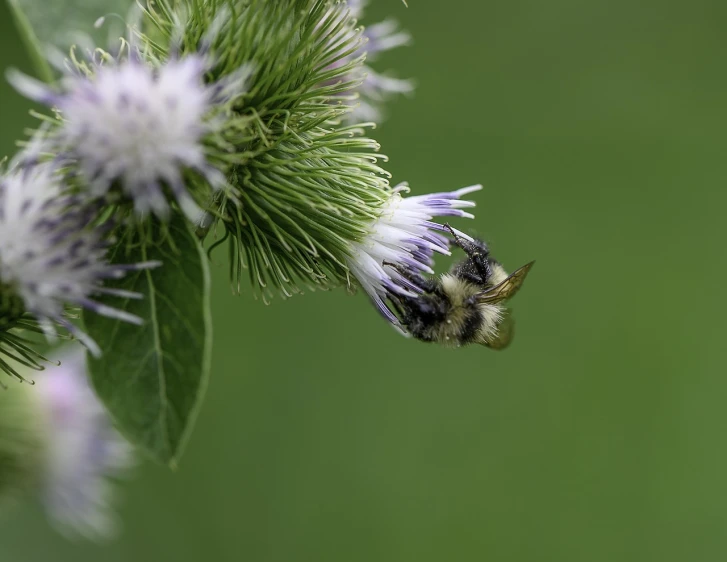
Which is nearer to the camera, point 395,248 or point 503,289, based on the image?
point 395,248

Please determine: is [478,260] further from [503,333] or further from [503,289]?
[503,333]

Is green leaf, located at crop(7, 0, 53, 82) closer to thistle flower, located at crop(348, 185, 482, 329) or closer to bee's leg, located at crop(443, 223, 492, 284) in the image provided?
thistle flower, located at crop(348, 185, 482, 329)

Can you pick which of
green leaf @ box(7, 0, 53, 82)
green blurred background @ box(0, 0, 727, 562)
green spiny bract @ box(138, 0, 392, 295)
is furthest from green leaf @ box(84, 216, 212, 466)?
green blurred background @ box(0, 0, 727, 562)

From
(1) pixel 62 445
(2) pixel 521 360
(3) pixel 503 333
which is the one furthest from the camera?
(2) pixel 521 360

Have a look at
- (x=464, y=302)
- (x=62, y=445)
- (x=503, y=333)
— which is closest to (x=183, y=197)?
(x=464, y=302)

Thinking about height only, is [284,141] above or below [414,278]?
above

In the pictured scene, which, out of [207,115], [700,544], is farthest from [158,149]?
[700,544]

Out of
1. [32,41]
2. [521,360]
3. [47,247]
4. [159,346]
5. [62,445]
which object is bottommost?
[159,346]

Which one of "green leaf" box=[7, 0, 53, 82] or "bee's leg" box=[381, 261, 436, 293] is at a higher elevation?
"green leaf" box=[7, 0, 53, 82]
